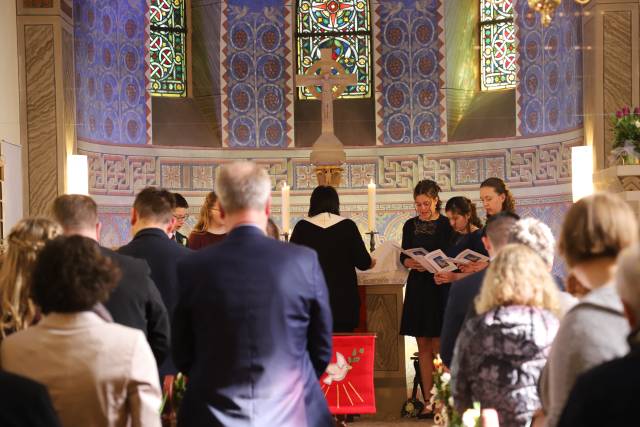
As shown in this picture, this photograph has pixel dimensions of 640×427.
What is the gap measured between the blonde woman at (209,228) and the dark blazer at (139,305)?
1.90 meters

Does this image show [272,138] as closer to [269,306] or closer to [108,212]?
[108,212]

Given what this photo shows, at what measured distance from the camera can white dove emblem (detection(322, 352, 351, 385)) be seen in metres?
6.27

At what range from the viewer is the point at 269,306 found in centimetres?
322

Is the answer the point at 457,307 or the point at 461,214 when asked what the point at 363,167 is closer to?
the point at 461,214

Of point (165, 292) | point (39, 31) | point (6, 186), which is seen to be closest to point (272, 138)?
point (39, 31)

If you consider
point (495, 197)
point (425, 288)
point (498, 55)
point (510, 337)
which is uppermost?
point (498, 55)

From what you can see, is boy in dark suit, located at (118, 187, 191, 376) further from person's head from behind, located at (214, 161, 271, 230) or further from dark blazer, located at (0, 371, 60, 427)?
dark blazer, located at (0, 371, 60, 427)

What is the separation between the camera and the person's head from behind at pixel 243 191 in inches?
129

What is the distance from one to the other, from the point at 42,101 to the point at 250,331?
815 centimetres

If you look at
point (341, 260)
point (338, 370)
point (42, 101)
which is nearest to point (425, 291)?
point (341, 260)

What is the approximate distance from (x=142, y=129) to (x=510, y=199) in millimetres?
7346

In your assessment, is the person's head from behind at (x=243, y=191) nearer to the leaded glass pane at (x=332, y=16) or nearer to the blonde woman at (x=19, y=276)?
the blonde woman at (x=19, y=276)

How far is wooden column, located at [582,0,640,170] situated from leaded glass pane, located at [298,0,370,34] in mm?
3658

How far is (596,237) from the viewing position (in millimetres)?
2732
